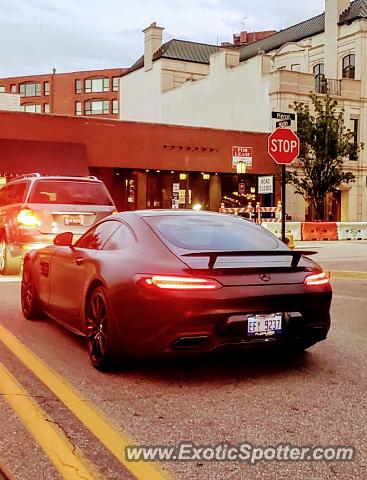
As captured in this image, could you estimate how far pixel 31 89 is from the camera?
86625mm

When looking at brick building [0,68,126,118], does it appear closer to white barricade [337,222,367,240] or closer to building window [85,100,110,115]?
building window [85,100,110,115]

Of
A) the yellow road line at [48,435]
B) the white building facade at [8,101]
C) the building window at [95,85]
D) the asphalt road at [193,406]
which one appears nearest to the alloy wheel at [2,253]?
the asphalt road at [193,406]

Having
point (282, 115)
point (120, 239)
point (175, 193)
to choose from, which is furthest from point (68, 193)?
point (175, 193)

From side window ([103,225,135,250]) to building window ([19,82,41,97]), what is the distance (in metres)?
84.5

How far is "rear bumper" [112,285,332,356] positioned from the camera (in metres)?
4.86

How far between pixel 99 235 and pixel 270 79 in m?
35.0

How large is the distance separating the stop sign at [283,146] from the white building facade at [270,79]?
22.9 metres

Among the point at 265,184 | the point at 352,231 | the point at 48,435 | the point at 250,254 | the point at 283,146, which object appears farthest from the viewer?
the point at 352,231

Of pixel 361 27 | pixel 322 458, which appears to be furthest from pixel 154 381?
pixel 361 27

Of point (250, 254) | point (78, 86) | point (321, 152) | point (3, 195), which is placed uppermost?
point (78, 86)

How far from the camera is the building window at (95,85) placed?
3282 inches

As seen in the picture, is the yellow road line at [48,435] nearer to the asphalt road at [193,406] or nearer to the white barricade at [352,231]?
the asphalt road at [193,406]

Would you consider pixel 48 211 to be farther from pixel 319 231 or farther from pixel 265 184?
pixel 319 231

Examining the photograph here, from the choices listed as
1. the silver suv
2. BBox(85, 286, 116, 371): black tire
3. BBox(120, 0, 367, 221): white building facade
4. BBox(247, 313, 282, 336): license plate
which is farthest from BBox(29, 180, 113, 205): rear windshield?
BBox(120, 0, 367, 221): white building facade
